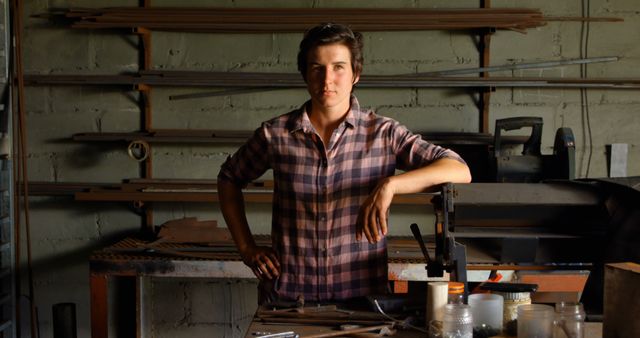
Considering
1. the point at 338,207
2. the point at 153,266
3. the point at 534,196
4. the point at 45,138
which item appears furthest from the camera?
the point at 45,138

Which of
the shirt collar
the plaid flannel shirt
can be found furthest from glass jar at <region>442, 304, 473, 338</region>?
the shirt collar

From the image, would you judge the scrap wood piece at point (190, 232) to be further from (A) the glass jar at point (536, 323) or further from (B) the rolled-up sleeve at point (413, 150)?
(A) the glass jar at point (536, 323)

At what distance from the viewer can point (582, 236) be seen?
175 centimetres

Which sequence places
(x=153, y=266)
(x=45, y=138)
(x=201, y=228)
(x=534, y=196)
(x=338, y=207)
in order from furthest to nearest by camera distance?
(x=45, y=138) < (x=201, y=228) < (x=153, y=266) < (x=338, y=207) < (x=534, y=196)

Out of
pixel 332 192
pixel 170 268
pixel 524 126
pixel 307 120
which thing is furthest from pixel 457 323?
pixel 524 126

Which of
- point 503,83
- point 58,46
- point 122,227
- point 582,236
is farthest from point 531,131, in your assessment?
point 58,46

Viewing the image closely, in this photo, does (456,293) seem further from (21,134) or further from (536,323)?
(21,134)

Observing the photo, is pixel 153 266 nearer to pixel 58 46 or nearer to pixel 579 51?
pixel 58 46

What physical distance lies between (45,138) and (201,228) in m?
0.93

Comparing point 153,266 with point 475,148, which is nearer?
point 153,266

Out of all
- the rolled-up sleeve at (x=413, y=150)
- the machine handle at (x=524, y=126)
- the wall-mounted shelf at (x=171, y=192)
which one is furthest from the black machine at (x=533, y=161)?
the rolled-up sleeve at (x=413, y=150)

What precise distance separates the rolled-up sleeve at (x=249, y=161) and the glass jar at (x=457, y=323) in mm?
838

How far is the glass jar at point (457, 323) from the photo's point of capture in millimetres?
1525

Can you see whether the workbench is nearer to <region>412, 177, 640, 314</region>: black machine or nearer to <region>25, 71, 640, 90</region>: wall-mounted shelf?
<region>25, 71, 640, 90</region>: wall-mounted shelf
